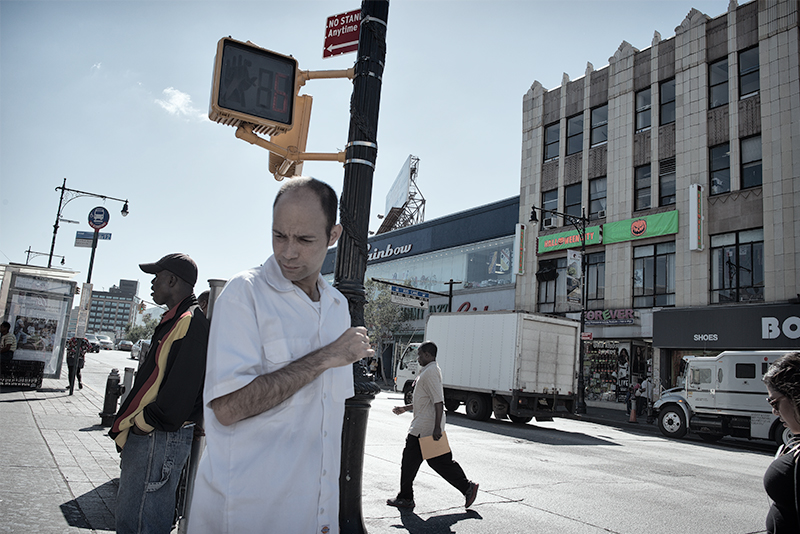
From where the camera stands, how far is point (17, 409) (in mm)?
11094

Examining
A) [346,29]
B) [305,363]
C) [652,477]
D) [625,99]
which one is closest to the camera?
[305,363]

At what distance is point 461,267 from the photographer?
125ft

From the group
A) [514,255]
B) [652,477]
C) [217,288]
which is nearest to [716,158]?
[514,255]

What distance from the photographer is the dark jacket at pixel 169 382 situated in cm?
299

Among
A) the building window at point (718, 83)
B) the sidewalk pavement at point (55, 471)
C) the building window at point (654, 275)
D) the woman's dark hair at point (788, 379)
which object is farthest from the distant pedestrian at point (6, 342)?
the building window at point (718, 83)

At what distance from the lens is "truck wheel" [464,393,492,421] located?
58.9ft

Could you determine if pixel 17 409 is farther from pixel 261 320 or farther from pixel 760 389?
pixel 760 389

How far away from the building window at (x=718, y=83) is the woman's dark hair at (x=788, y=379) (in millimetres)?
25895

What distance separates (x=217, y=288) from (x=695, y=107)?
2668 centimetres

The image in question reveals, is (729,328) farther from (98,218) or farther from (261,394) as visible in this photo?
(261,394)

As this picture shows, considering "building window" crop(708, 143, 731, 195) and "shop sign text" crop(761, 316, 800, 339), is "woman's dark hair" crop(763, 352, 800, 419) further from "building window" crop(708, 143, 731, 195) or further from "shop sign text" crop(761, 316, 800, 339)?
"building window" crop(708, 143, 731, 195)

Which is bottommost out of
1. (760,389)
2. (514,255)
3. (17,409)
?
(17,409)

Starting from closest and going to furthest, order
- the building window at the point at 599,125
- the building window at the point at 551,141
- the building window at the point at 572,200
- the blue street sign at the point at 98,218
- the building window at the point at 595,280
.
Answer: the blue street sign at the point at 98,218 < the building window at the point at 595,280 < the building window at the point at 599,125 < the building window at the point at 572,200 < the building window at the point at 551,141

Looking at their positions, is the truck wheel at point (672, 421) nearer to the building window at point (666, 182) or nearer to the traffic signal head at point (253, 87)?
the building window at point (666, 182)
